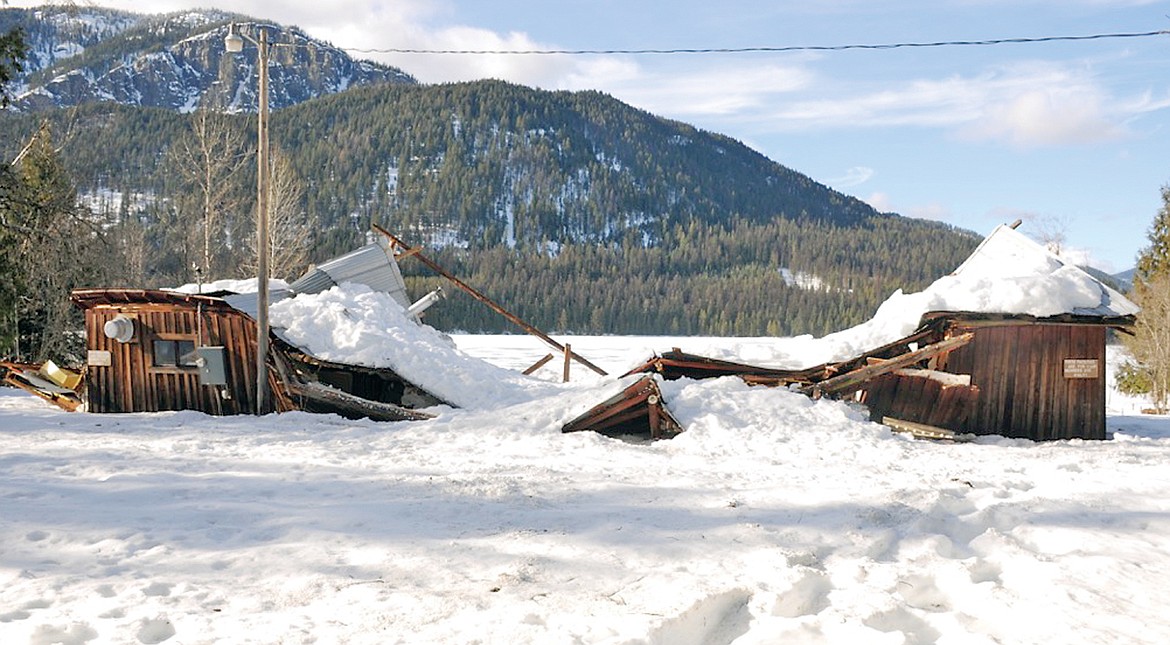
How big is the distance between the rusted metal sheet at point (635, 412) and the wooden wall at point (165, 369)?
659cm

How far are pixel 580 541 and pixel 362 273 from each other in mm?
14108

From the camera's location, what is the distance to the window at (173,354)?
45.9 ft

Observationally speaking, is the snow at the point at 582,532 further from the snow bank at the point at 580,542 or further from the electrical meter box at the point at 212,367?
the electrical meter box at the point at 212,367

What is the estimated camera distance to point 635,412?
38.3 feet

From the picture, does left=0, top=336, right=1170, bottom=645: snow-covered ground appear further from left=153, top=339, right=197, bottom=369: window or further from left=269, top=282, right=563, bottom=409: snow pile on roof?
left=153, top=339, right=197, bottom=369: window

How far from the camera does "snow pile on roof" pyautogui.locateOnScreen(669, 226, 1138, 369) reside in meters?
12.4

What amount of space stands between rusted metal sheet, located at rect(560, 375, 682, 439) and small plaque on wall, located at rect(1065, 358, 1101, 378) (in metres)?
7.21

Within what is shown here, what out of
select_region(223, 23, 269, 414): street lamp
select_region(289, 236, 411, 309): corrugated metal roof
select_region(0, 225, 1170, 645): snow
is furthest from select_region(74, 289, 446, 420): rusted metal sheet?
select_region(289, 236, 411, 309): corrugated metal roof

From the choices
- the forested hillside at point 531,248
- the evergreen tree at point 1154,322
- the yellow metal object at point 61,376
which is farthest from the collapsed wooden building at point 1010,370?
the forested hillside at point 531,248

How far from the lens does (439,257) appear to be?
Result: 158 meters

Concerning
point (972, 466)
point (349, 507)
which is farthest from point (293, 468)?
point (972, 466)

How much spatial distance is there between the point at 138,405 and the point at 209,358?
6.62ft

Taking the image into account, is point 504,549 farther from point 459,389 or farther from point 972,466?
point 459,389

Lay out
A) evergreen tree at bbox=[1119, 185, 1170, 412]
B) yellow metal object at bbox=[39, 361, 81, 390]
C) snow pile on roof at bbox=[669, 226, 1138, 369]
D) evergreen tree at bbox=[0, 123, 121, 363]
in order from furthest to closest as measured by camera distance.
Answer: evergreen tree at bbox=[1119, 185, 1170, 412] < evergreen tree at bbox=[0, 123, 121, 363] < yellow metal object at bbox=[39, 361, 81, 390] < snow pile on roof at bbox=[669, 226, 1138, 369]
